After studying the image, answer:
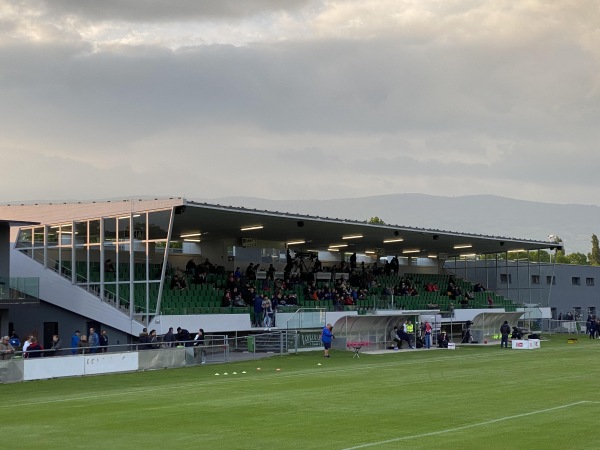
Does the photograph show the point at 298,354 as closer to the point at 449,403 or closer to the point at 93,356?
the point at 93,356

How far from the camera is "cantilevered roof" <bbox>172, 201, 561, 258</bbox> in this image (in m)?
46.4

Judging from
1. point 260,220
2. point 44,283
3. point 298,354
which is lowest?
point 298,354

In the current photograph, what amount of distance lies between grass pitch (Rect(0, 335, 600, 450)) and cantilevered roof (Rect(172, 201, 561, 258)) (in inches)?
461

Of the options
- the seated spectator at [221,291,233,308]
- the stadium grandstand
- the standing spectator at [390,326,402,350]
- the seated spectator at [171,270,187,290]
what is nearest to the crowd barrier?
the stadium grandstand

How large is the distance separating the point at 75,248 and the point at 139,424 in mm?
28583

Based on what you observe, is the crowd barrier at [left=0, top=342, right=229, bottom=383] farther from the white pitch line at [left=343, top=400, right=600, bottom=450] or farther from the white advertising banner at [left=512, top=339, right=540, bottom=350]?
the white advertising banner at [left=512, top=339, right=540, bottom=350]

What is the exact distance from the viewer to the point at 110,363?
33.4m

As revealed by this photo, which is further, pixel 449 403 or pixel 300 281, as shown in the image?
pixel 300 281

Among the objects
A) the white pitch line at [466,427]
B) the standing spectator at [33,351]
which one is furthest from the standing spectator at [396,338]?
the white pitch line at [466,427]

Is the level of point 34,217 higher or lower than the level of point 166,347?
higher

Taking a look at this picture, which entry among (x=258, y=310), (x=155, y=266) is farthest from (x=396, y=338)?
(x=155, y=266)

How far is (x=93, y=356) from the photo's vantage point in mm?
32938

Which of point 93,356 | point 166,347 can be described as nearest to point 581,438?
point 93,356

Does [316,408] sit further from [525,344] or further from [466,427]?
[525,344]
